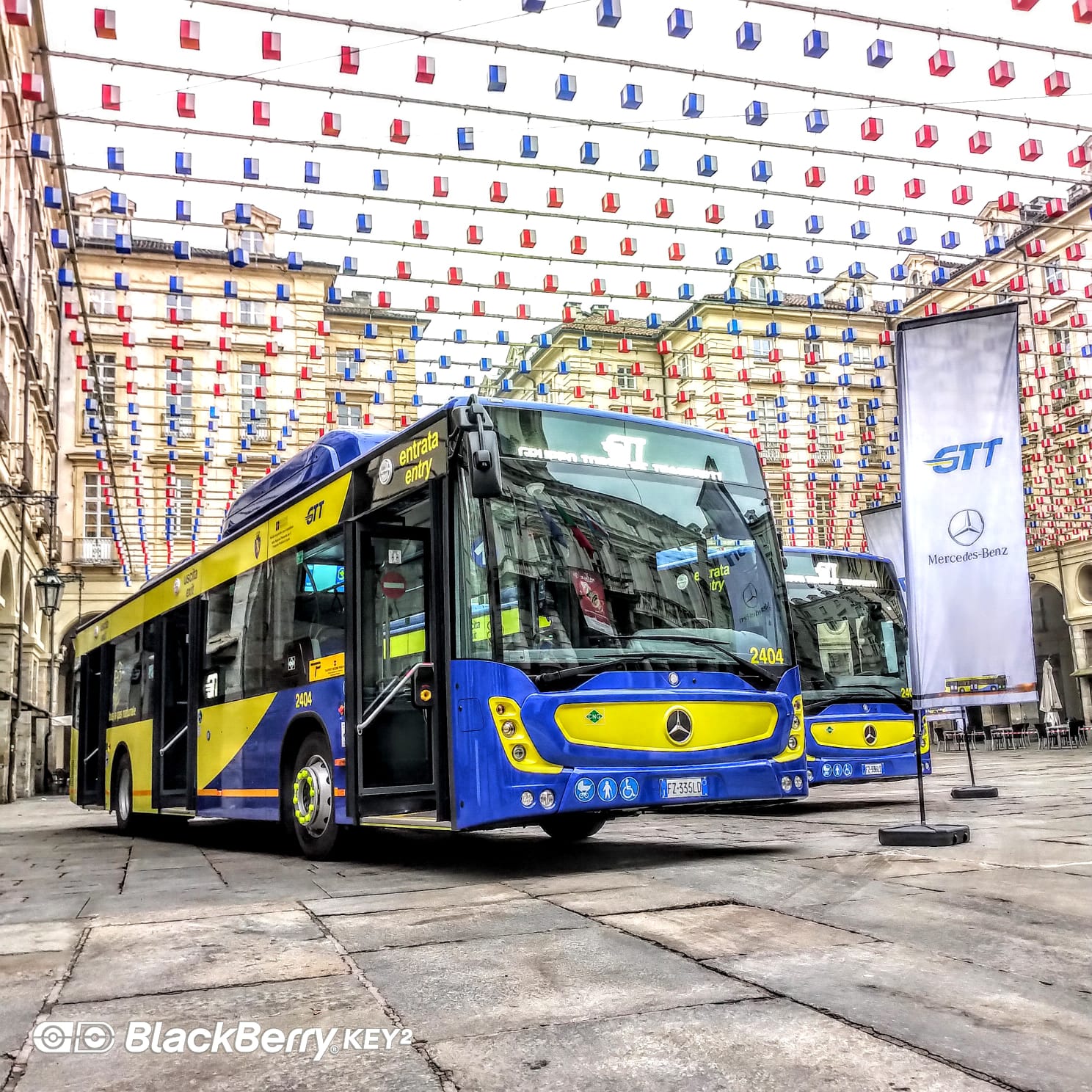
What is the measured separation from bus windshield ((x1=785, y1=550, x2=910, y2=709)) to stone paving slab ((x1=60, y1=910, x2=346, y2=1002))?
29.6 feet

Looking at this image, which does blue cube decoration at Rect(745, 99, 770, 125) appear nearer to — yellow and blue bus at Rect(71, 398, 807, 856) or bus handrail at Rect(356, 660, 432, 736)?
yellow and blue bus at Rect(71, 398, 807, 856)

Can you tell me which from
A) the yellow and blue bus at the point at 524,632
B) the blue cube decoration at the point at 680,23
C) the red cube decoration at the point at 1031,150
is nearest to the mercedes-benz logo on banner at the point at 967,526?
the yellow and blue bus at the point at 524,632

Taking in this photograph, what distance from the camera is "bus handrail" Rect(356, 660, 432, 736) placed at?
7.59 m

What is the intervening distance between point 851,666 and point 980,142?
6079mm

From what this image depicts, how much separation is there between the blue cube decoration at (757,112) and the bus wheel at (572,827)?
Answer: 22.3ft

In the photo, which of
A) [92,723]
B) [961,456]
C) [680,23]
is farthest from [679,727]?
[92,723]

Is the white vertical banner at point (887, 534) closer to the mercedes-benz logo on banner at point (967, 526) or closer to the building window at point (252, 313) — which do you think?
the mercedes-benz logo on banner at point (967, 526)

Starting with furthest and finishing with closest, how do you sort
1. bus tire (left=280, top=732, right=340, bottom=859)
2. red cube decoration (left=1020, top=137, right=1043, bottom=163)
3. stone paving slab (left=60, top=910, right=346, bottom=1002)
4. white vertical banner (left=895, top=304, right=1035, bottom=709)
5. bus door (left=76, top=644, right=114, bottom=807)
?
bus door (left=76, top=644, right=114, bottom=807)
red cube decoration (left=1020, top=137, right=1043, bottom=163)
bus tire (left=280, top=732, right=340, bottom=859)
white vertical banner (left=895, top=304, right=1035, bottom=709)
stone paving slab (left=60, top=910, right=346, bottom=1002)

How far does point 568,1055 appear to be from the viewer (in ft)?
10.8

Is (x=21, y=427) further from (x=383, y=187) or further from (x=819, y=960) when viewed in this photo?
(x=819, y=960)

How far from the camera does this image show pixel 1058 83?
11398mm

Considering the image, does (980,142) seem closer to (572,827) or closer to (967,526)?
(967,526)

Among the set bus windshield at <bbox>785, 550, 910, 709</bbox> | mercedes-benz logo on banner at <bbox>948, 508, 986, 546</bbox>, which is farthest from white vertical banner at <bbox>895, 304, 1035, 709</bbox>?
bus windshield at <bbox>785, 550, 910, 709</bbox>

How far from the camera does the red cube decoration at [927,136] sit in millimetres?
12086
